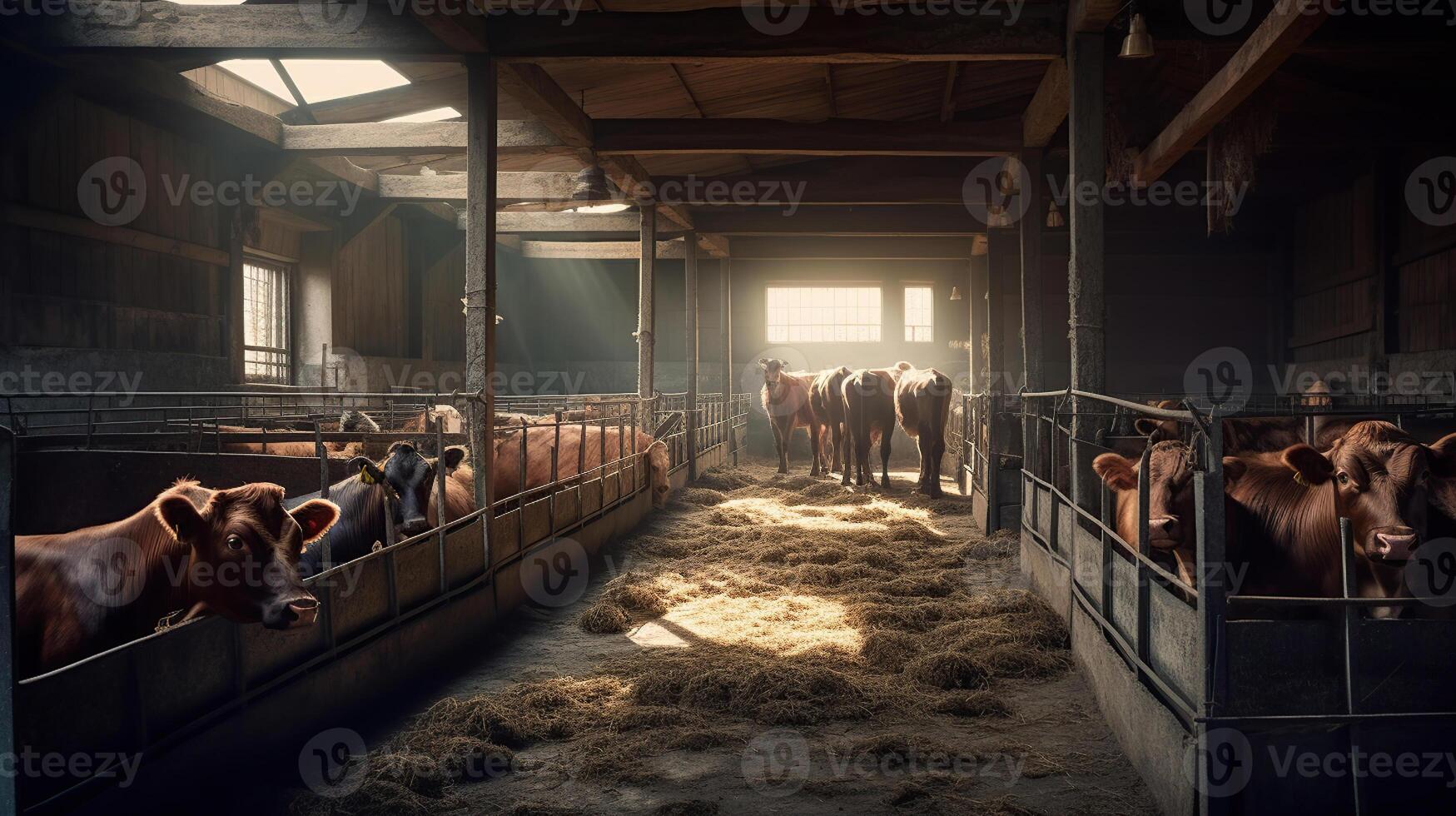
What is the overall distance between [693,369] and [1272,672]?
11.7 m

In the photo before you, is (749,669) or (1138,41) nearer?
(749,669)

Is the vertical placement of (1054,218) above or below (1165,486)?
above

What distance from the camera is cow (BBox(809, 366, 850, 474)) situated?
13867mm

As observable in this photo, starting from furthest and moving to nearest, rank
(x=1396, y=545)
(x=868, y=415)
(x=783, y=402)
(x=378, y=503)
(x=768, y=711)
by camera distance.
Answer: (x=783, y=402), (x=868, y=415), (x=378, y=503), (x=768, y=711), (x=1396, y=545)

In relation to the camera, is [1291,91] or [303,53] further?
[1291,91]

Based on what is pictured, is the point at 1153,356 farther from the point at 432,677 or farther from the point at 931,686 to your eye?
the point at 432,677

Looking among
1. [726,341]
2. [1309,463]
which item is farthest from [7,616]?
[726,341]

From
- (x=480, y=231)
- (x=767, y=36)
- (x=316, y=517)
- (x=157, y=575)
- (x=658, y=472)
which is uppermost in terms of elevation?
(x=767, y=36)

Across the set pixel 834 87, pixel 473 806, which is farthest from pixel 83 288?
pixel 473 806

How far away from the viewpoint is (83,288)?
8531 millimetres

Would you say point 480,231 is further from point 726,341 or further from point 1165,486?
point 726,341

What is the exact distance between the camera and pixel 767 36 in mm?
6148

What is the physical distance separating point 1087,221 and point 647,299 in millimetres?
6733

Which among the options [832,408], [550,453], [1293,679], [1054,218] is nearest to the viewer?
[1293,679]
